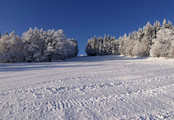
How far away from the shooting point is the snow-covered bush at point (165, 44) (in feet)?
64.1

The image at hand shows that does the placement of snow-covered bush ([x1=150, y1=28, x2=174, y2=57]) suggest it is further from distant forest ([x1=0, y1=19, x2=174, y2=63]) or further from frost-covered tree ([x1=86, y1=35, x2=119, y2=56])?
frost-covered tree ([x1=86, y1=35, x2=119, y2=56])

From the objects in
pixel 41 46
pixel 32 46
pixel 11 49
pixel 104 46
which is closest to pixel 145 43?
pixel 104 46

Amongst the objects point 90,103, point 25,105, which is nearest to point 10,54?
point 25,105

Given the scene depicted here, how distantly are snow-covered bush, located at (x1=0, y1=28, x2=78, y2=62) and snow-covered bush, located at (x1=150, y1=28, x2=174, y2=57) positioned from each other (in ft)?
75.2

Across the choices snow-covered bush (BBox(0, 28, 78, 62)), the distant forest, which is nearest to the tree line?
the distant forest

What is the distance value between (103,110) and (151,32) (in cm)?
3928

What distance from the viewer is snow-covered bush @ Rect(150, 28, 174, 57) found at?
64.1 ft

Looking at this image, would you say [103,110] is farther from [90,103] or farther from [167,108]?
[167,108]

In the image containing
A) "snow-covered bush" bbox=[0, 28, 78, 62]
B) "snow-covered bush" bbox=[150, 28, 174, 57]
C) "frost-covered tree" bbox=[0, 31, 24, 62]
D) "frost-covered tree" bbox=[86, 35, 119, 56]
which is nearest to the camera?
"frost-covered tree" bbox=[0, 31, 24, 62]

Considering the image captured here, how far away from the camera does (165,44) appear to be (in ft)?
66.8

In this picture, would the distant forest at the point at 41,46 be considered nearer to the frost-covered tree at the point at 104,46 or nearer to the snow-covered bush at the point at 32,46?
the snow-covered bush at the point at 32,46

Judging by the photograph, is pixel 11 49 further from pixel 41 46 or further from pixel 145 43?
pixel 145 43

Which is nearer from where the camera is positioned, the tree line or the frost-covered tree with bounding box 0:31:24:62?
the frost-covered tree with bounding box 0:31:24:62

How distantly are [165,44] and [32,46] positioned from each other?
30.9 m
